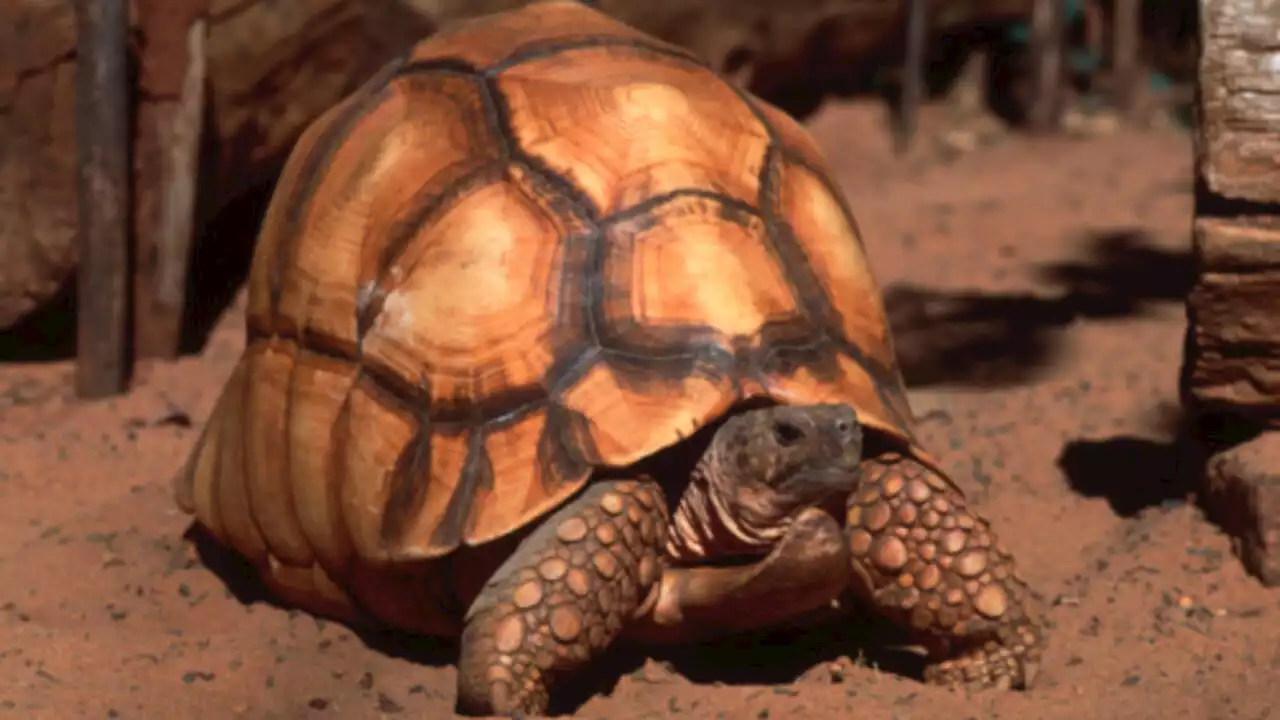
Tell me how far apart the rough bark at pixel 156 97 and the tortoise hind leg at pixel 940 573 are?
103 inches

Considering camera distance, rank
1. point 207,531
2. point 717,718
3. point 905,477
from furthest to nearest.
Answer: point 207,531 → point 905,477 → point 717,718

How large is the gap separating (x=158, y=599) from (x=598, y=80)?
1366mm

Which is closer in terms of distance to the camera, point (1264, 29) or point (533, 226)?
point (533, 226)

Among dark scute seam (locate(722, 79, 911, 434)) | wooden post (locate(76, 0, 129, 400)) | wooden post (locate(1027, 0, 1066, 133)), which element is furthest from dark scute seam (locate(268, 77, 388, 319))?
wooden post (locate(1027, 0, 1066, 133))

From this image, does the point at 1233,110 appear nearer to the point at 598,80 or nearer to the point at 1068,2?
the point at 598,80

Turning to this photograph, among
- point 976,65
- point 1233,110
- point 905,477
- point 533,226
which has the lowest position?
point 976,65

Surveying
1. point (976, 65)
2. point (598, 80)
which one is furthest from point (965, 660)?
point (976, 65)

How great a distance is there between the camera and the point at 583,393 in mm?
2918

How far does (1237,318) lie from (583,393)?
1.42m

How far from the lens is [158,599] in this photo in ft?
11.7

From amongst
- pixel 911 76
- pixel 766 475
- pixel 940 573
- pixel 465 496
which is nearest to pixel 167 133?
pixel 465 496

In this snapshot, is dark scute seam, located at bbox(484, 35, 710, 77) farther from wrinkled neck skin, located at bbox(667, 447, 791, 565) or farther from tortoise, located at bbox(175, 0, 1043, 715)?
wrinkled neck skin, located at bbox(667, 447, 791, 565)

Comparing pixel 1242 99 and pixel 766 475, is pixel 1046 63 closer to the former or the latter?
pixel 1242 99

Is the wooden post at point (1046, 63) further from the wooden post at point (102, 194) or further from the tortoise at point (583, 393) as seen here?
A: the tortoise at point (583, 393)
